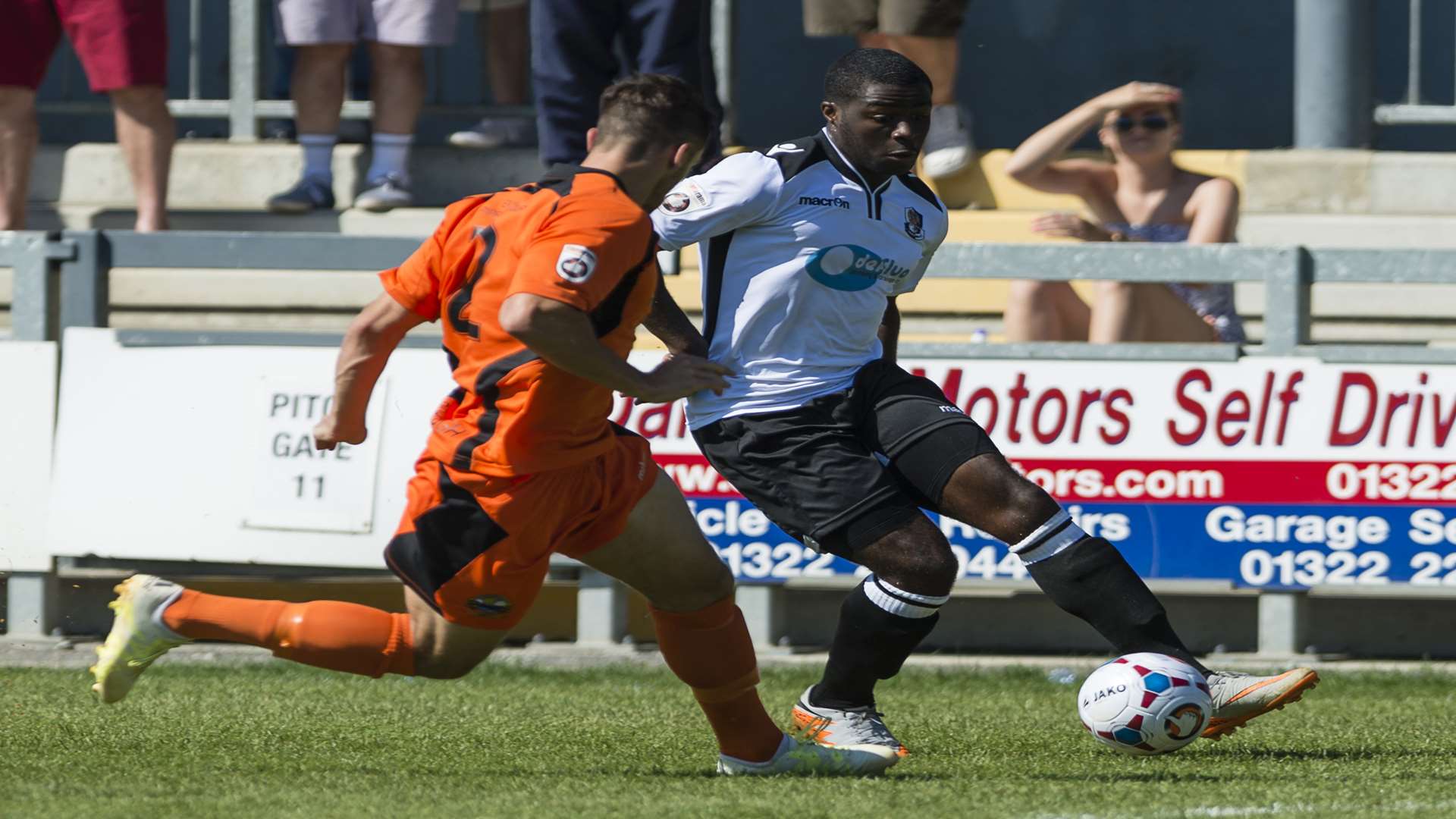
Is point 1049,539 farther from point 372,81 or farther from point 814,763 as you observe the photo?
point 372,81

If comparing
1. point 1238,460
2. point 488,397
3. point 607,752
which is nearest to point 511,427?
point 488,397

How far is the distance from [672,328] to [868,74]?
83cm

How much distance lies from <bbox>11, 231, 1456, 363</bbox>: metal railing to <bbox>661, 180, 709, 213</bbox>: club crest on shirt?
2337 millimetres

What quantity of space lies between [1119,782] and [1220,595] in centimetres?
270

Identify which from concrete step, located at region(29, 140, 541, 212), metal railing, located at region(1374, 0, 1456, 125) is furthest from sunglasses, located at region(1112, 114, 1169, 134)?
concrete step, located at region(29, 140, 541, 212)

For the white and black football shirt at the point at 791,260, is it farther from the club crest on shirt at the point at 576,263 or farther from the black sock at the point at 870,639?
the club crest on shirt at the point at 576,263

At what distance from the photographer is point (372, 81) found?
989 centimetres

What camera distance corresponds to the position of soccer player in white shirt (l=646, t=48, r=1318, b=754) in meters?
5.54

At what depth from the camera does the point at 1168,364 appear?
7684 mm

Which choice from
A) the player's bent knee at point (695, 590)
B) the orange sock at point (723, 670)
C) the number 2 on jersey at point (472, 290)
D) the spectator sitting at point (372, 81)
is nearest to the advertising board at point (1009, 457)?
the spectator sitting at point (372, 81)

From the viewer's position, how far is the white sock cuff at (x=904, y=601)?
558 centimetres

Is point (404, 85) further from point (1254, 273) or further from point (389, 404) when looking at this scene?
point (1254, 273)

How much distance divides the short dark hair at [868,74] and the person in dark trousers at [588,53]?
9.80ft

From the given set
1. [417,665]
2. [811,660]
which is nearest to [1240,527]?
[811,660]
